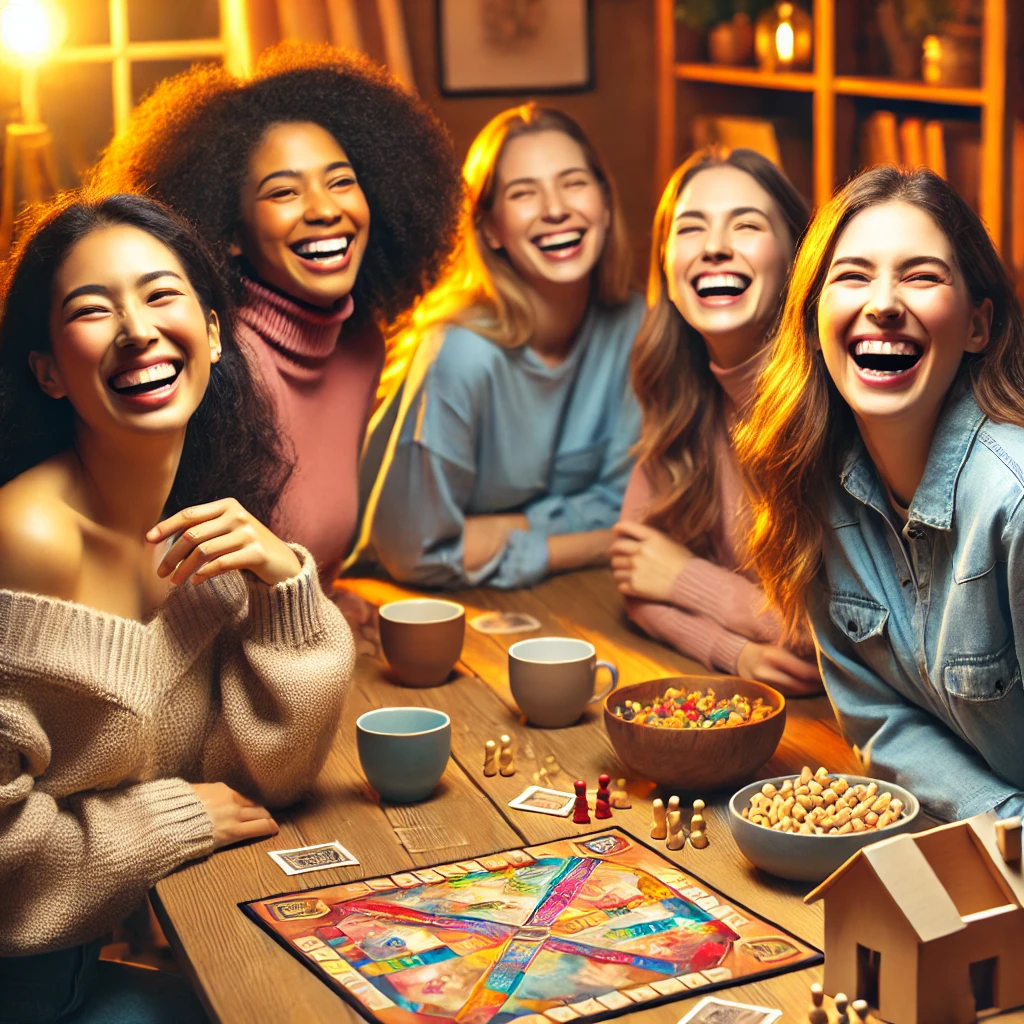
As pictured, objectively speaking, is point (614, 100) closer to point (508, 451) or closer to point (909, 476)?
point (508, 451)

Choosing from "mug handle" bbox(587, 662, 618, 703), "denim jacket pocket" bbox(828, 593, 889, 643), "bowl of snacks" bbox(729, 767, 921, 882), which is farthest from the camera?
"mug handle" bbox(587, 662, 618, 703)

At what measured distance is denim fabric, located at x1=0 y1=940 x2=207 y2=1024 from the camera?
1526mm

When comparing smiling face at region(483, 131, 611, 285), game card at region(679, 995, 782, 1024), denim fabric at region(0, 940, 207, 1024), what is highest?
smiling face at region(483, 131, 611, 285)

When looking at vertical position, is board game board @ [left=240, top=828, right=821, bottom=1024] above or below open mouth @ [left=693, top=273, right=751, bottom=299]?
below

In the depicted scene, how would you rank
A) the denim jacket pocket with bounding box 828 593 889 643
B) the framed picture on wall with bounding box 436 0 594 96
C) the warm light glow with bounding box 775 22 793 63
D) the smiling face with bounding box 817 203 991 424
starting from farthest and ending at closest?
the framed picture on wall with bounding box 436 0 594 96 < the warm light glow with bounding box 775 22 793 63 < the denim jacket pocket with bounding box 828 593 889 643 < the smiling face with bounding box 817 203 991 424

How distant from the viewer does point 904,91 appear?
9.29 feet

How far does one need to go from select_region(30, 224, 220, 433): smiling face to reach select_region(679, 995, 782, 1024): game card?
0.78 meters

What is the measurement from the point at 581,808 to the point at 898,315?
61cm

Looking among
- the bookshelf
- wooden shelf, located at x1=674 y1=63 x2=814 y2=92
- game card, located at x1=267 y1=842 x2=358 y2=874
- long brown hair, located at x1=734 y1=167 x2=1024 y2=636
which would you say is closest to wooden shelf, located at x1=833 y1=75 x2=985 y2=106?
the bookshelf

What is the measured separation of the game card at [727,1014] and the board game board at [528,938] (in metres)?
0.02

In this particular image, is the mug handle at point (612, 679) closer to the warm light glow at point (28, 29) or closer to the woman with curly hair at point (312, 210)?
the woman with curly hair at point (312, 210)

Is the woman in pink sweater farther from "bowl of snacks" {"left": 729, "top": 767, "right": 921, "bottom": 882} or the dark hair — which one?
the dark hair

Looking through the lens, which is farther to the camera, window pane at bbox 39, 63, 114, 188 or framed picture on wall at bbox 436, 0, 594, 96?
framed picture on wall at bbox 436, 0, 594, 96

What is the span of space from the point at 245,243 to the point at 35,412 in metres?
0.61
